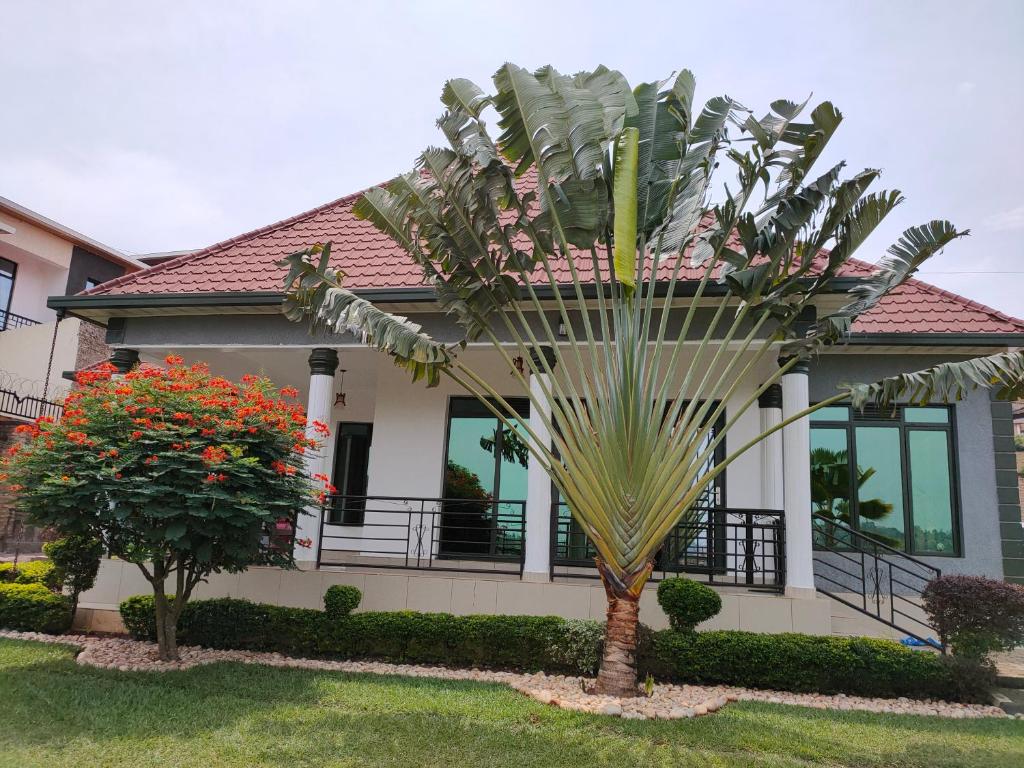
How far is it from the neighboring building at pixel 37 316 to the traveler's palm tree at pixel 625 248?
13.8 m

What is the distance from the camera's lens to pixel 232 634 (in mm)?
8672

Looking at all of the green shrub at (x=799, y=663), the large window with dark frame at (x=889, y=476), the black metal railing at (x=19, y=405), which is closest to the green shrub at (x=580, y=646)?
the green shrub at (x=799, y=663)

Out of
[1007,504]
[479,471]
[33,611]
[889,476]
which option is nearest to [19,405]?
[33,611]

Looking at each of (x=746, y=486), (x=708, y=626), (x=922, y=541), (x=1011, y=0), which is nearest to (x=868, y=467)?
(x=922, y=541)

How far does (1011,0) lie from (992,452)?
626 centimetres

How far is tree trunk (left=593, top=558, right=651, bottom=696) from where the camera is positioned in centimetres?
686

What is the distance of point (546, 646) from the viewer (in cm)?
805

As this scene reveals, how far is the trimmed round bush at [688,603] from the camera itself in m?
7.84

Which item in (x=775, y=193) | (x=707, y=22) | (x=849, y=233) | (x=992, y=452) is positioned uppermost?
(x=707, y=22)

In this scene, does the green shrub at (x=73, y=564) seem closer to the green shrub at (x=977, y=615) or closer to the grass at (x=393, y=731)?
the grass at (x=393, y=731)

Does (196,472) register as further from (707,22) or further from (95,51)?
(707,22)

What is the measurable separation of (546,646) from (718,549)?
344 centimetres

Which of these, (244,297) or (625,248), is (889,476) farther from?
(244,297)

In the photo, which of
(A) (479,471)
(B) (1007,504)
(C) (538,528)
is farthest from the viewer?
(A) (479,471)
